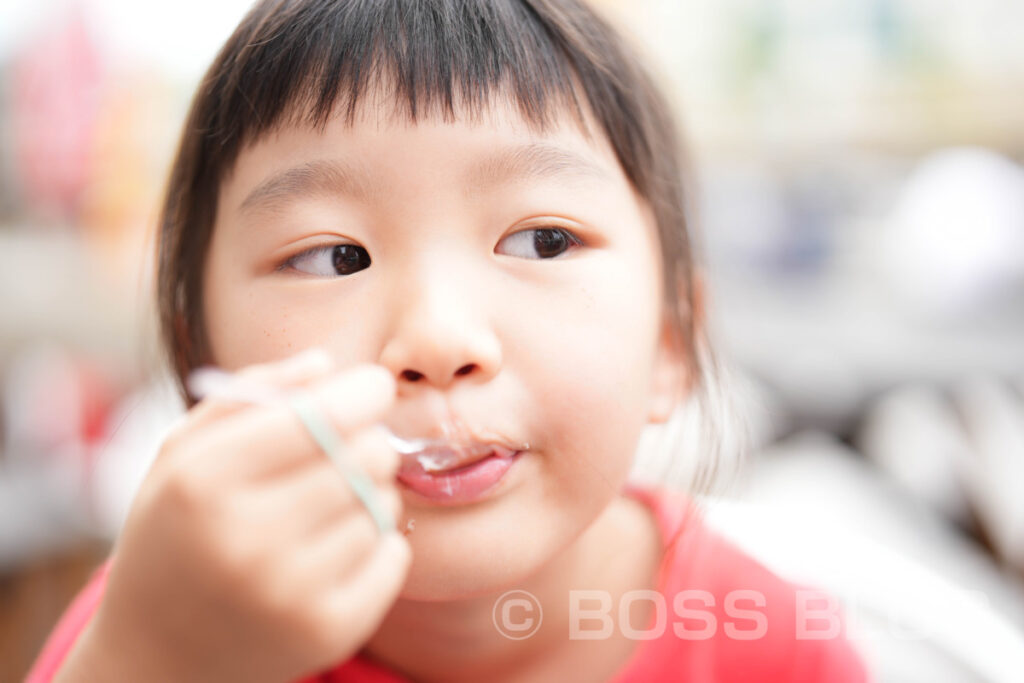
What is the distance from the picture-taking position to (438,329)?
Result: 0.54m

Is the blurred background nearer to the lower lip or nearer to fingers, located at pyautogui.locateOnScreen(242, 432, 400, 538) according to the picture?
the lower lip

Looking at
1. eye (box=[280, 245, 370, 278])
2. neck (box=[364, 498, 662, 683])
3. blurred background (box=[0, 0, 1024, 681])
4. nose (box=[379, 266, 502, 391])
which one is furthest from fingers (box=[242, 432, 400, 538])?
blurred background (box=[0, 0, 1024, 681])

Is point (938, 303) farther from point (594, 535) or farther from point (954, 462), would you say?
point (594, 535)

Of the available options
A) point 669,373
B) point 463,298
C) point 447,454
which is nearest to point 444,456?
point 447,454

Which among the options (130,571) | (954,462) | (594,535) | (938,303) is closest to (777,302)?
(938,303)

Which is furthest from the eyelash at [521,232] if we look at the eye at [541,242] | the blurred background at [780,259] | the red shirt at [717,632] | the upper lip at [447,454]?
the blurred background at [780,259]

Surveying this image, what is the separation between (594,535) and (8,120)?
1945 mm

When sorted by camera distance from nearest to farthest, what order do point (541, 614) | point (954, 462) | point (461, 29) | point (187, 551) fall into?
point (187, 551)
point (461, 29)
point (541, 614)
point (954, 462)

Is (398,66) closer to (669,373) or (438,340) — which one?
(438,340)

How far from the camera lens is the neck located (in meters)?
0.75

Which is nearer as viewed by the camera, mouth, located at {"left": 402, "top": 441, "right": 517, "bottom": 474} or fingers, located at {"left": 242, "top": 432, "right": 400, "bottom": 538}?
fingers, located at {"left": 242, "top": 432, "right": 400, "bottom": 538}

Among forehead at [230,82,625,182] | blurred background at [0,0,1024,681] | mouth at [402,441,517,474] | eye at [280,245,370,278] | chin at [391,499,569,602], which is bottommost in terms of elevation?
blurred background at [0,0,1024,681]

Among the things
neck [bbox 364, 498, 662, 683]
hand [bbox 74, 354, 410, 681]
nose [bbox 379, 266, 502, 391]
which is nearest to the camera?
hand [bbox 74, 354, 410, 681]

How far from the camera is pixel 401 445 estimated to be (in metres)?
0.55
